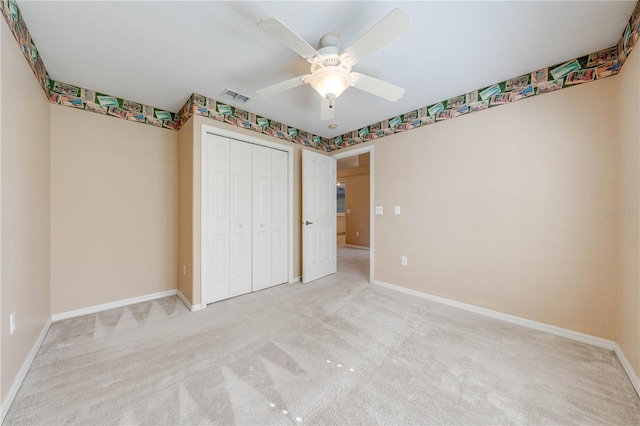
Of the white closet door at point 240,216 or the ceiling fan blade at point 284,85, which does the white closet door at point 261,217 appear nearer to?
the white closet door at point 240,216

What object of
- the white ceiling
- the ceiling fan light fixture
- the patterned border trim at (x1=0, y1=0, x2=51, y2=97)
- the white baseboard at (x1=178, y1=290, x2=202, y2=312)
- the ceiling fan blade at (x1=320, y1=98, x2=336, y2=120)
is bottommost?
the white baseboard at (x1=178, y1=290, x2=202, y2=312)

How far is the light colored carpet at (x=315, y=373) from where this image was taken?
4.12 ft

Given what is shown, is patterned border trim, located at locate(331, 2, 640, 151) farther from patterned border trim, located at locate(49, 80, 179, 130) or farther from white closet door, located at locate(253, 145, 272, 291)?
patterned border trim, located at locate(49, 80, 179, 130)

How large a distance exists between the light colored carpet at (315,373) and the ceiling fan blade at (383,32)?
6.84 feet

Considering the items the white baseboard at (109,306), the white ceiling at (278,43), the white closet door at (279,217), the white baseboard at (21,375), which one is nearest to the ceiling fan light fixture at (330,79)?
the white ceiling at (278,43)

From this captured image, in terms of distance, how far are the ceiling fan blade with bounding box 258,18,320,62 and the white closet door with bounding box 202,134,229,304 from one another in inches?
67.4

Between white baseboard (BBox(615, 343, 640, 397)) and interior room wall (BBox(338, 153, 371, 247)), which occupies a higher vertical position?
interior room wall (BBox(338, 153, 371, 247))

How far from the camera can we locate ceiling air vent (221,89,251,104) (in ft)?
8.16

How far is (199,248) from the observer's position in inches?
103

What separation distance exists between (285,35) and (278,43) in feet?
1.80

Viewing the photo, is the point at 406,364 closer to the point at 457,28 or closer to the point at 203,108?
the point at 457,28

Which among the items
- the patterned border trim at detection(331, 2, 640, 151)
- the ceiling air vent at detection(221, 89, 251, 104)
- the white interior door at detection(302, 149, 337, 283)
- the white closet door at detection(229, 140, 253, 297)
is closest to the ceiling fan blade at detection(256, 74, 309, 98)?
the ceiling air vent at detection(221, 89, 251, 104)

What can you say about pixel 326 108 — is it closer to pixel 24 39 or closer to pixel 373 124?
pixel 373 124

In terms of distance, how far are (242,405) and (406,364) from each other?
1121 millimetres
